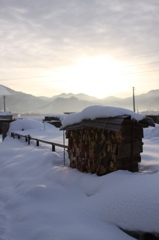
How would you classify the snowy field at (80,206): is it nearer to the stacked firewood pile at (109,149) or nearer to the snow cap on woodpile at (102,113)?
the stacked firewood pile at (109,149)

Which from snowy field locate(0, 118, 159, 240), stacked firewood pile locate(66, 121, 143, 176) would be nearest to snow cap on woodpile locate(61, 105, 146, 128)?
stacked firewood pile locate(66, 121, 143, 176)

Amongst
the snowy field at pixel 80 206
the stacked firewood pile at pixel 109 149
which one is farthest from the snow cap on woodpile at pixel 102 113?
the snowy field at pixel 80 206

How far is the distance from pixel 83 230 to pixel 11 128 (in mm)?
20904

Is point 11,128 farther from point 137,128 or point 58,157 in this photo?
point 137,128

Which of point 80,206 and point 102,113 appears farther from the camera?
point 102,113

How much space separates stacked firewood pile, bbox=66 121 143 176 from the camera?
6.16 m

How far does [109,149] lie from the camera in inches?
247

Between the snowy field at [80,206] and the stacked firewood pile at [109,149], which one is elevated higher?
the stacked firewood pile at [109,149]

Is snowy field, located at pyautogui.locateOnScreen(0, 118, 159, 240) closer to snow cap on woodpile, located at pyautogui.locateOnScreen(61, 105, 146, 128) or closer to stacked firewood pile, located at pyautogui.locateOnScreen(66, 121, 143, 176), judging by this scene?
stacked firewood pile, located at pyautogui.locateOnScreen(66, 121, 143, 176)

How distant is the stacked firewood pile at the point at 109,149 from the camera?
616cm

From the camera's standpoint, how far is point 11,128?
77.4 ft

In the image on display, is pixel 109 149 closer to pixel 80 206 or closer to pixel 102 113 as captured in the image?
pixel 102 113

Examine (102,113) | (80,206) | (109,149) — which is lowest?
(80,206)

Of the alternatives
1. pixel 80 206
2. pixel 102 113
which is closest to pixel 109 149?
pixel 102 113
